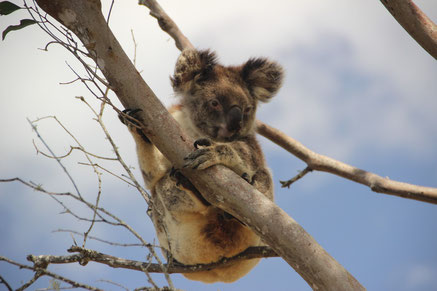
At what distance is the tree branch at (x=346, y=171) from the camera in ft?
15.4

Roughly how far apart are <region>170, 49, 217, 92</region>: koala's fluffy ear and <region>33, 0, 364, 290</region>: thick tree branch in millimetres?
1774

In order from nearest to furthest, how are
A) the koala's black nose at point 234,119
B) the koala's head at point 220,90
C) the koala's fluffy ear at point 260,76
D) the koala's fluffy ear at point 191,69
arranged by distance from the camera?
1. the koala's black nose at point 234,119
2. the koala's head at point 220,90
3. the koala's fluffy ear at point 191,69
4. the koala's fluffy ear at point 260,76

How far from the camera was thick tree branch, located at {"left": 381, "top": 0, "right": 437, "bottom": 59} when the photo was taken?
2752 mm

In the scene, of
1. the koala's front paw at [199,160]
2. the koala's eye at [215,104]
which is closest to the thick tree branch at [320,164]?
the koala's eye at [215,104]

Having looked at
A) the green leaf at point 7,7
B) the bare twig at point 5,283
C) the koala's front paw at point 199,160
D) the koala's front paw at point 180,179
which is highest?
the green leaf at point 7,7

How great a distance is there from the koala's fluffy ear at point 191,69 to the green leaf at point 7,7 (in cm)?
180

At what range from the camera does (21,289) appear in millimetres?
2908

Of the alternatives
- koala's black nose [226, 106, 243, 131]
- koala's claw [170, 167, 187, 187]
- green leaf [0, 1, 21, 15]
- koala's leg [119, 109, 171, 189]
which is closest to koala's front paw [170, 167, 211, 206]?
koala's claw [170, 167, 187, 187]

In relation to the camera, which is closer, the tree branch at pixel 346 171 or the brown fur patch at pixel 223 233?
the brown fur patch at pixel 223 233

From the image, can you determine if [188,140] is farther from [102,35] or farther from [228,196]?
[102,35]

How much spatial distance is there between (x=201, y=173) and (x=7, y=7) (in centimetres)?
181

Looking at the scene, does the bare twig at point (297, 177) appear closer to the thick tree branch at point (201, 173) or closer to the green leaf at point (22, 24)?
the thick tree branch at point (201, 173)

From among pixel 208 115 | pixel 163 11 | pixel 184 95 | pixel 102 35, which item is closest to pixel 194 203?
pixel 208 115

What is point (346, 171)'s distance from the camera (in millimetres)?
5574
